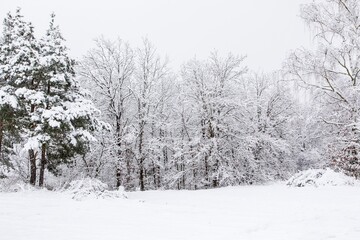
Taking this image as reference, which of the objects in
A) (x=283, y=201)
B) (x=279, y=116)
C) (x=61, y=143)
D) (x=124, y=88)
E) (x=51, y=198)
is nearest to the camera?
(x=283, y=201)

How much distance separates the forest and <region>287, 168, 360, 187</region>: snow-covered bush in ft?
4.20

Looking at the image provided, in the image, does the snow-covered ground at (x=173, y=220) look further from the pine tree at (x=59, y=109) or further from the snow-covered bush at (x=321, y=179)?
the pine tree at (x=59, y=109)

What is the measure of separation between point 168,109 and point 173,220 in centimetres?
2125

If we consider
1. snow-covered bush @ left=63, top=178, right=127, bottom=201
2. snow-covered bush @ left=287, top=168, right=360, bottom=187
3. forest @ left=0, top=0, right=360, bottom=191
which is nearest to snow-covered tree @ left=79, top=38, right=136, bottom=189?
forest @ left=0, top=0, right=360, bottom=191

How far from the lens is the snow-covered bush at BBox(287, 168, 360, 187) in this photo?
14.1 metres

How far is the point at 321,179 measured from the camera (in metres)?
14.6

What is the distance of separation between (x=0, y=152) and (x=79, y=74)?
9.01 meters

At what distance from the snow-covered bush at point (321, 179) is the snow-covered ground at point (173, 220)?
114 inches

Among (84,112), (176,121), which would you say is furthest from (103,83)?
(84,112)

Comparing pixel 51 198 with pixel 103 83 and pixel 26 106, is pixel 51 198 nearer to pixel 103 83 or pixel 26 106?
pixel 26 106

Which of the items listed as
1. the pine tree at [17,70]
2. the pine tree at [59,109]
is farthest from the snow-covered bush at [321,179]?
the pine tree at [17,70]

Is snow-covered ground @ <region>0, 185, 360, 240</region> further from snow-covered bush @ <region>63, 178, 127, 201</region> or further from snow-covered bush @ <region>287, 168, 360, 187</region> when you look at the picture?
snow-covered bush @ <region>287, 168, 360, 187</region>

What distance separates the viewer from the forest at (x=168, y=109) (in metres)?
14.8

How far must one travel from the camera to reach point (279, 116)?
27.4 m
